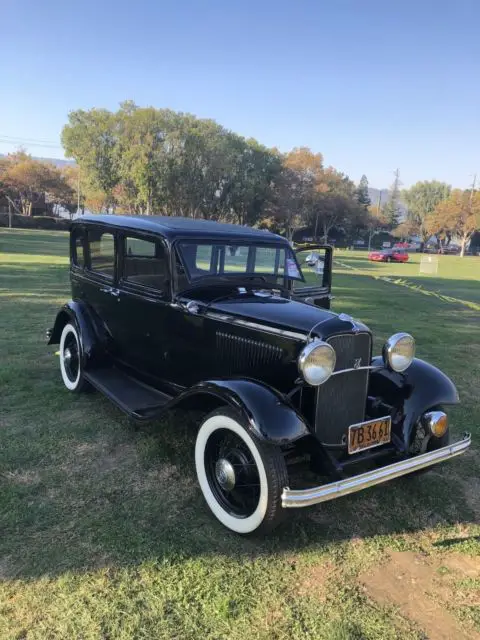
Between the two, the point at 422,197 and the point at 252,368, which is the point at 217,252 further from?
the point at 422,197

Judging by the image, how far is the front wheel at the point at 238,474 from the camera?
9.07ft

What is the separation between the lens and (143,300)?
14.0 ft

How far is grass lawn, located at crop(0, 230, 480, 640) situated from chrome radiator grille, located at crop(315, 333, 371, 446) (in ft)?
1.93

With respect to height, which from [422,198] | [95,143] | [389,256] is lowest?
[389,256]

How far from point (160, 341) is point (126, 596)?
214 centimetres

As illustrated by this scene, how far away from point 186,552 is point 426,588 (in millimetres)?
1360

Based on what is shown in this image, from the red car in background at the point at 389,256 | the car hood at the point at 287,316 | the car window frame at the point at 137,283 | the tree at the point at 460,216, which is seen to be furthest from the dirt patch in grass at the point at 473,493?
the tree at the point at 460,216

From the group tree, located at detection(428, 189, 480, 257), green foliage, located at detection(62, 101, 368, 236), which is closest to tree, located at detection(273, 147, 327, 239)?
green foliage, located at detection(62, 101, 368, 236)

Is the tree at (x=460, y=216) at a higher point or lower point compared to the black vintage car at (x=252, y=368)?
higher

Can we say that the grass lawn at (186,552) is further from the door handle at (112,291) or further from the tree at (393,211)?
the tree at (393,211)

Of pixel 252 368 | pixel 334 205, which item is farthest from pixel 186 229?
pixel 334 205

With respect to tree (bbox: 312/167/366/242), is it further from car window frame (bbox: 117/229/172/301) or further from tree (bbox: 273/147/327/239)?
car window frame (bbox: 117/229/172/301)

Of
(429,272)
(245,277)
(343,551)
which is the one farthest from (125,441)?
(429,272)

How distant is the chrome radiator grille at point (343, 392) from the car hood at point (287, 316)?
0.08 metres
